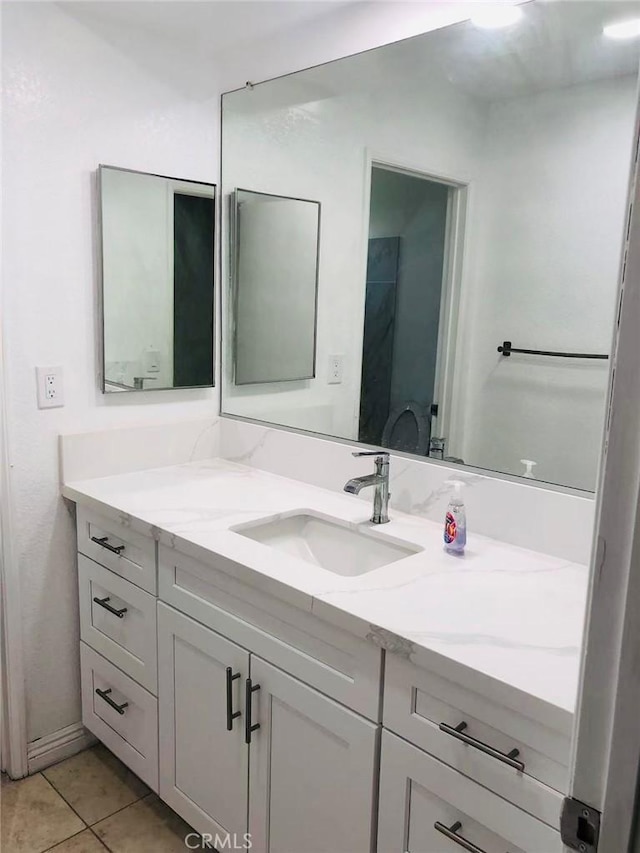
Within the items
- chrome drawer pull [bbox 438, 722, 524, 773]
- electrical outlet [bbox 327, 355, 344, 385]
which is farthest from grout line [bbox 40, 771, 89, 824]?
electrical outlet [bbox 327, 355, 344, 385]

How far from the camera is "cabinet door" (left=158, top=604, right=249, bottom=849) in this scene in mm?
1502

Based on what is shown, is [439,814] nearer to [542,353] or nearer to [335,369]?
[542,353]

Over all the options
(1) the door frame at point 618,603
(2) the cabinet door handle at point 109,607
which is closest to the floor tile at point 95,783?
(2) the cabinet door handle at point 109,607

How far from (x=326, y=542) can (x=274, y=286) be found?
2.93 feet

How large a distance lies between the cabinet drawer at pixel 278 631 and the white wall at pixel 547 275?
617mm

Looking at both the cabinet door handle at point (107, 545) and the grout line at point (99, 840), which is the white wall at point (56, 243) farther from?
the grout line at point (99, 840)

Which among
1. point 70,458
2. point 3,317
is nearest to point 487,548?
point 70,458

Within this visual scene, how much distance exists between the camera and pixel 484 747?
1.02 m

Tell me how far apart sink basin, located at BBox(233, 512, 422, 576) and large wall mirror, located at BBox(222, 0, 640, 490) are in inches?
11.1

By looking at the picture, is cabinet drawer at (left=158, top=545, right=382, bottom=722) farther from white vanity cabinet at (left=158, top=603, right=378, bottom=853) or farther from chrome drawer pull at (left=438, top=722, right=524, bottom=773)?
chrome drawer pull at (left=438, top=722, right=524, bottom=773)

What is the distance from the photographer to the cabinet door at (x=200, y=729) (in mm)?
1502

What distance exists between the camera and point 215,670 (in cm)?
153

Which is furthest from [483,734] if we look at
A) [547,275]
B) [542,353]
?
[547,275]

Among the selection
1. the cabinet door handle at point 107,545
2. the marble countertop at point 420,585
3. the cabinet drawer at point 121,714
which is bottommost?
the cabinet drawer at point 121,714
